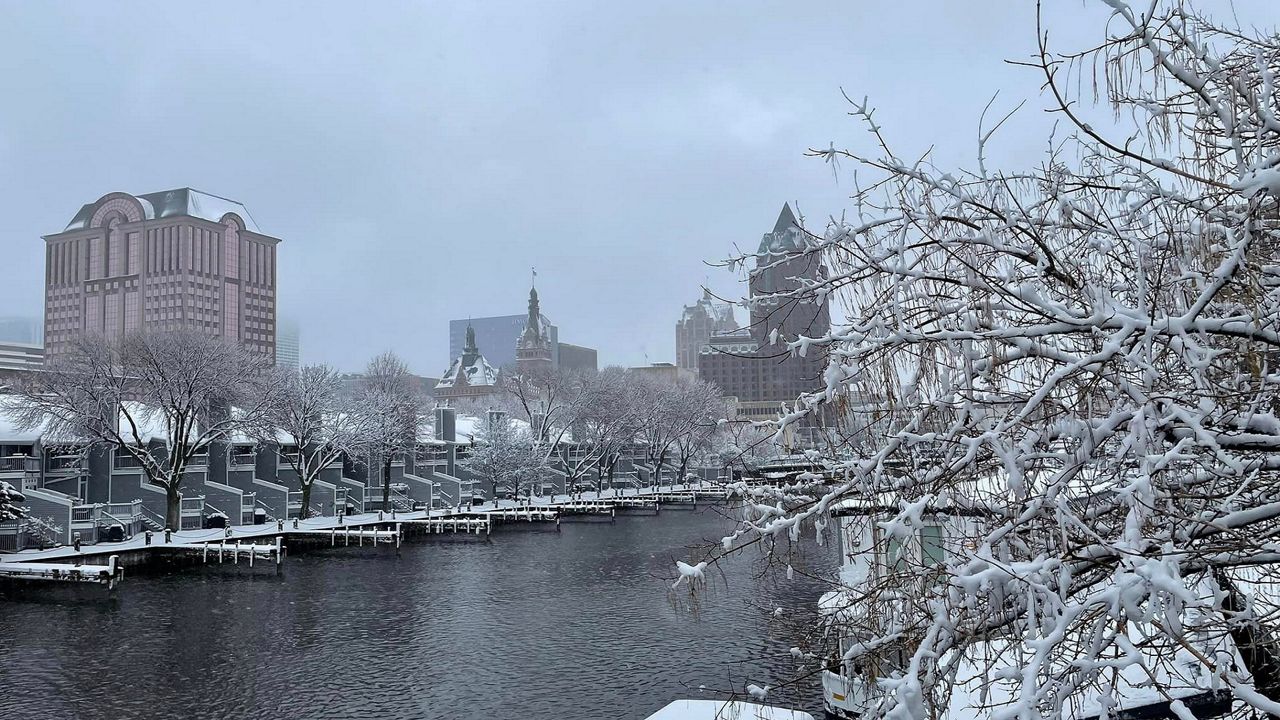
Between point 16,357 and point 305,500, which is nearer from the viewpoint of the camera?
point 305,500

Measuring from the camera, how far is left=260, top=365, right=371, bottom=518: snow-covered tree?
174 ft

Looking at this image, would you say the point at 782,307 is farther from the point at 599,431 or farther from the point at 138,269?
the point at 138,269

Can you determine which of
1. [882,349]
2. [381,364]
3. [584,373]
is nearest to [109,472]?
[381,364]

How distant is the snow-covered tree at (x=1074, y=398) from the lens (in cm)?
373

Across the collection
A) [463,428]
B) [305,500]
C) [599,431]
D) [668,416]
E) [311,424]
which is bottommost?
[305,500]

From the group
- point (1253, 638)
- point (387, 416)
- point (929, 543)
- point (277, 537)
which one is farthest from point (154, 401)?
point (1253, 638)

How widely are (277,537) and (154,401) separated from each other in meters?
9.86

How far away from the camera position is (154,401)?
46281 mm

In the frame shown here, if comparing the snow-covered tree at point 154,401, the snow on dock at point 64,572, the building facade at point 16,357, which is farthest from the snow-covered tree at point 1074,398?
the building facade at point 16,357

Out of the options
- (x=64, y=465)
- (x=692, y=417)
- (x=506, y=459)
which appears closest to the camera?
(x=64, y=465)

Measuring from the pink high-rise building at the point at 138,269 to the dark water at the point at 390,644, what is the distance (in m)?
168

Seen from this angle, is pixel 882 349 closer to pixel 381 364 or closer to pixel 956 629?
pixel 956 629

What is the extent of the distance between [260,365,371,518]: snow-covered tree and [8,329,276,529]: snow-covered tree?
207 centimetres

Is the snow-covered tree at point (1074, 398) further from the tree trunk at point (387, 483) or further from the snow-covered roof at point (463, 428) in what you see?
the snow-covered roof at point (463, 428)
